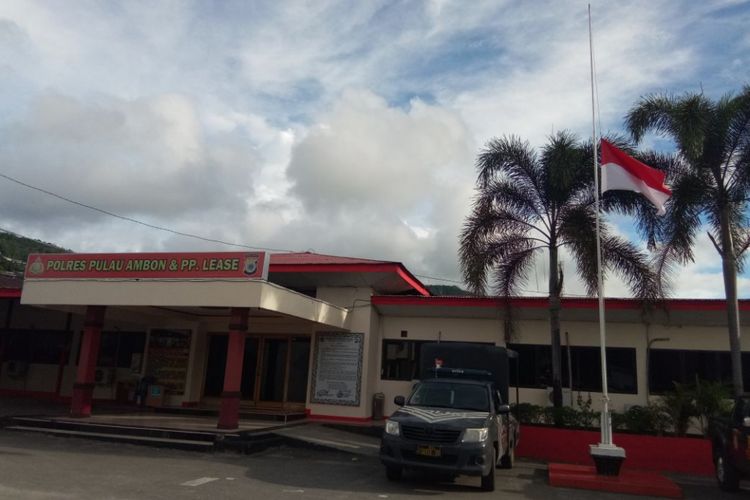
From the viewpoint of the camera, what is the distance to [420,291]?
21.0 metres

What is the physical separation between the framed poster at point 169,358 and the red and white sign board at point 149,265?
5124 millimetres

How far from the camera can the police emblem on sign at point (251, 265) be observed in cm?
1386

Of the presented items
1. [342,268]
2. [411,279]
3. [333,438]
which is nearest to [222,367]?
[342,268]

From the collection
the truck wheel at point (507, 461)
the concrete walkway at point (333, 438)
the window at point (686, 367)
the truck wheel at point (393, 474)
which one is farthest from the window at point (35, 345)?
the window at point (686, 367)

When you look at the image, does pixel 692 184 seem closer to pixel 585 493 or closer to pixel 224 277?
pixel 585 493

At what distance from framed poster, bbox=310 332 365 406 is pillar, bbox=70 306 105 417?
6.28m

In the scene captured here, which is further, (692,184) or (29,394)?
(29,394)

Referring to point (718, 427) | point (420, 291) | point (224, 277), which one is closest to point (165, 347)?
point (224, 277)

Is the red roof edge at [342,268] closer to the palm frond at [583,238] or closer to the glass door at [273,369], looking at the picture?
the glass door at [273,369]

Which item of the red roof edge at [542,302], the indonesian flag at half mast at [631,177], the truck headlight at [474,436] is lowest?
the truck headlight at [474,436]

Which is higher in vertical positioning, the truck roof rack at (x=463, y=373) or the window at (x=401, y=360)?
the window at (x=401, y=360)

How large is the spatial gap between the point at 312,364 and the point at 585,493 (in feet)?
32.5

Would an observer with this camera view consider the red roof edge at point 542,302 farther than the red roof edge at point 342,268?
No

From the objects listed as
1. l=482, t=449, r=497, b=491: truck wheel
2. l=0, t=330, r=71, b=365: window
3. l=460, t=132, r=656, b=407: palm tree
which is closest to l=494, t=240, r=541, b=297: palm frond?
l=460, t=132, r=656, b=407: palm tree
